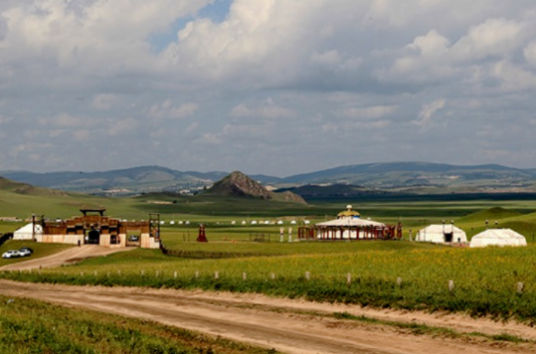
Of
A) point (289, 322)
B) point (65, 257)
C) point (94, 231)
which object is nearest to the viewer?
point (289, 322)

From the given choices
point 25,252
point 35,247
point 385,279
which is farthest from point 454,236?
point 385,279

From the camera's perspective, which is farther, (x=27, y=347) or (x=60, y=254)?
(x=60, y=254)

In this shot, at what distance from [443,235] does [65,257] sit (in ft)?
225

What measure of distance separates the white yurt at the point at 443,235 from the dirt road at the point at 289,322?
3604 inches

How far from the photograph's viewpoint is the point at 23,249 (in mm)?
116500

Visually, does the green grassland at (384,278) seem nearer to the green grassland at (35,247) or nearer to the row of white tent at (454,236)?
the green grassland at (35,247)

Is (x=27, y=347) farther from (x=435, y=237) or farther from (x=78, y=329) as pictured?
(x=435, y=237)

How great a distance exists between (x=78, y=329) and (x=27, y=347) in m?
7.61

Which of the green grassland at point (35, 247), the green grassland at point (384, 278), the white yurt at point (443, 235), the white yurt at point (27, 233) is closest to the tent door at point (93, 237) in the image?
the green grassland at point (35, 247)

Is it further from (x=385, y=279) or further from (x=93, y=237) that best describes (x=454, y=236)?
(x=385, y=279)

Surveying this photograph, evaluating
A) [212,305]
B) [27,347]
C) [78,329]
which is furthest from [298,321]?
[27,347]

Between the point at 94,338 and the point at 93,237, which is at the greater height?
the point at 93,237

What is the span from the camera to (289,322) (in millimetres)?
46781

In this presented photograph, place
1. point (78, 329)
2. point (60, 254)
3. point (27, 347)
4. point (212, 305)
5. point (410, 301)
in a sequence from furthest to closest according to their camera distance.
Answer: point (60, 254), point (212, 305), point (410, 301), point (78, 329), point (27, 347)
